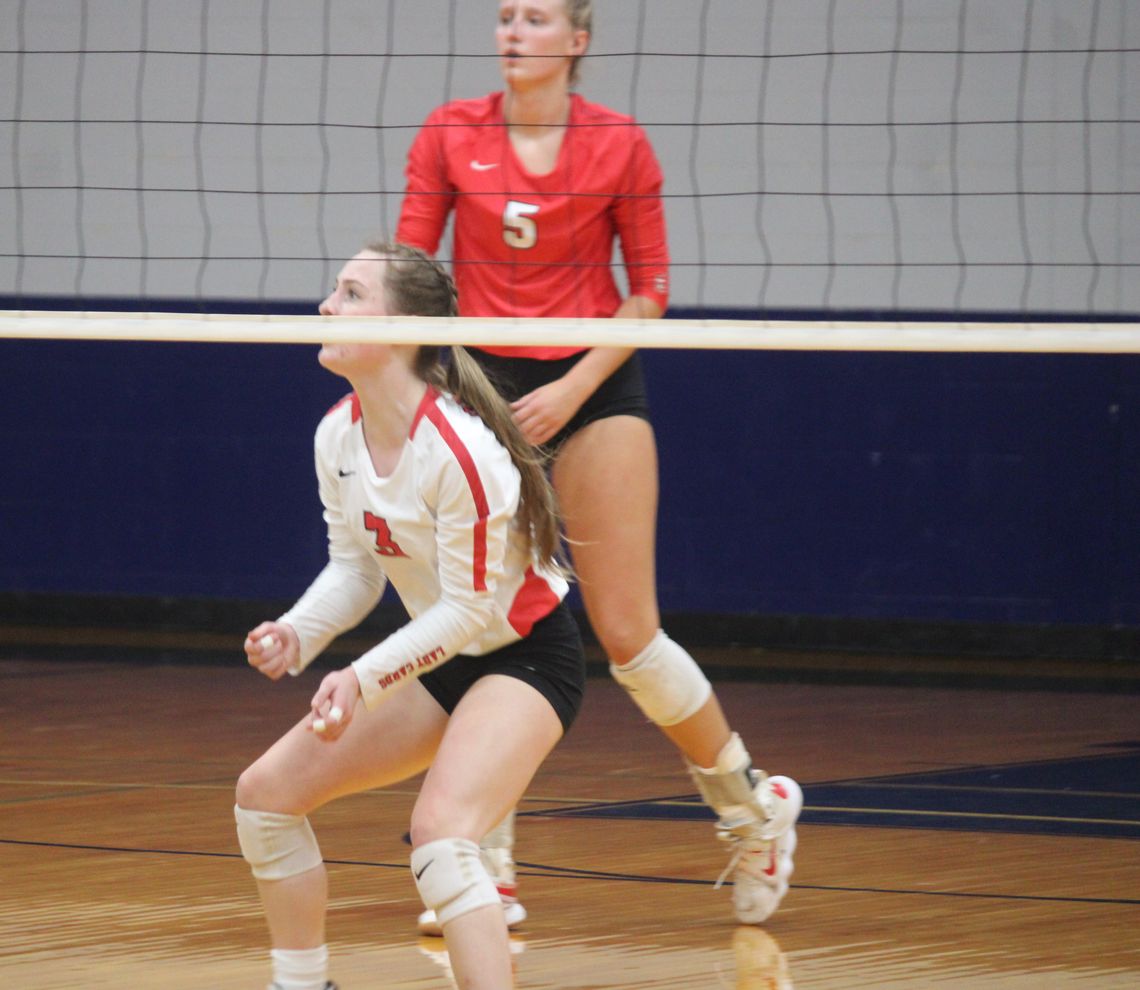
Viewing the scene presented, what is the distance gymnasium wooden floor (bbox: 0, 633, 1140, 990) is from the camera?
11.1 ft

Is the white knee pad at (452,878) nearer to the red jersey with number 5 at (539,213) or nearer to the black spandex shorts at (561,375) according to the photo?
the black spandex shorts at (561,375)

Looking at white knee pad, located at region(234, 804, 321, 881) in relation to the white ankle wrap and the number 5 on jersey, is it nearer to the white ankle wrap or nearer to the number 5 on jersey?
the white ankle wrap

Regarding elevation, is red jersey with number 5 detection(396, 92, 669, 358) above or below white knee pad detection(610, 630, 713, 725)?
above

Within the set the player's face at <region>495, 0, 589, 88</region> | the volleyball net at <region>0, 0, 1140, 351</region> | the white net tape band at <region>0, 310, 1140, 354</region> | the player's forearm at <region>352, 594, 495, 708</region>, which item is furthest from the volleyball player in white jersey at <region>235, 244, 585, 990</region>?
the volleyball net at <region>0, 0, 1140, 351</region>

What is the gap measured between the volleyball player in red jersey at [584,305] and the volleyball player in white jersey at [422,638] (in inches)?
21.1

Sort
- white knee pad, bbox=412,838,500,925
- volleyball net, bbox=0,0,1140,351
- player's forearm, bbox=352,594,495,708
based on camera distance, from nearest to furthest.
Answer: white knee pad, bbox=412,838,500,925 → player's forearm, bbox=352,594,495,708 → volleyball net, bbox=0,0,1140,351

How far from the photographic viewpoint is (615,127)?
151 inches

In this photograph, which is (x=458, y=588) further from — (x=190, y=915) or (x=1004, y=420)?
(x=1004, y=420)

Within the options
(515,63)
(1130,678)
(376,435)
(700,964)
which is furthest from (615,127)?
(1130,678)

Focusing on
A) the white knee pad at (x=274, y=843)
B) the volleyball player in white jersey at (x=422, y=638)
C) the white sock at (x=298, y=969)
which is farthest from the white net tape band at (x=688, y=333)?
the white sock at (x=298, y=969)

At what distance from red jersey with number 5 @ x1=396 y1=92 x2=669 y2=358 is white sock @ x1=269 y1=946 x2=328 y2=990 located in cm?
126

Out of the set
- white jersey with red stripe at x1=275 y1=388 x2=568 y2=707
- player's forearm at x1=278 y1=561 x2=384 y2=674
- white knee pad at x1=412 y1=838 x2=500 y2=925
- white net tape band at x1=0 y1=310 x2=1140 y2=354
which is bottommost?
white knee pad at x1=412 y1=838 x2=500 y2=925

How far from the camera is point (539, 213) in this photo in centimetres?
375

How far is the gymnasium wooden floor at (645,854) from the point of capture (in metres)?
3.37
